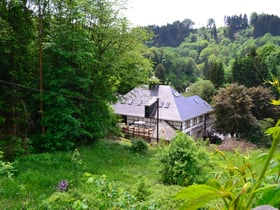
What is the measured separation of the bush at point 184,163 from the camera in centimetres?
629

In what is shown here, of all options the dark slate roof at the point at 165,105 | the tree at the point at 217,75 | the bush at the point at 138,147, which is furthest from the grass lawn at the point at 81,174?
the tree at the point at 217,75

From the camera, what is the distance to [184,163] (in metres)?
6.35

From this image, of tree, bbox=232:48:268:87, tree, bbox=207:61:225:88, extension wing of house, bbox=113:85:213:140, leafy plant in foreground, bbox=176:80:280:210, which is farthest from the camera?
tree, bbox=207:61:225:88

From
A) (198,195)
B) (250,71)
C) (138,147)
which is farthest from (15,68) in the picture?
(250,71)

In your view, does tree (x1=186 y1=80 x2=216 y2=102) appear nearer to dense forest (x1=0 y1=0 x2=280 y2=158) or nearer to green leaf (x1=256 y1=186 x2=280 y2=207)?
dense forest (x1=0 y1=0 x2=280 y2=158)

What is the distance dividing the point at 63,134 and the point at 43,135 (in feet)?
2.15

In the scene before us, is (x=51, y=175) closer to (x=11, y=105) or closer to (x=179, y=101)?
(x=11, y=105)

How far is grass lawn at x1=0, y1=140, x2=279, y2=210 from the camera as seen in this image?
153 inches

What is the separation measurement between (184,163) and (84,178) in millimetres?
3100

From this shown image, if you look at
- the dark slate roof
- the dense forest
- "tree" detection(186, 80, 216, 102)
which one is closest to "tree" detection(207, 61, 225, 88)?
"tree" detection(186, 80, 216, 102)

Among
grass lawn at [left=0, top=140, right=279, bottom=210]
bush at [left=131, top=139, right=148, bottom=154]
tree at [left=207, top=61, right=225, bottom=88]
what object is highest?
tree at [left=207, top=61, right=225, bottom=88]

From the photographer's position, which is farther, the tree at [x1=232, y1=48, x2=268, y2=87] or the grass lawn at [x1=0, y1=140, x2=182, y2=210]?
the tree at [x1=232, y1=48, x2=268, y2=87]

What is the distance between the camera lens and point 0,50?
7859 mm

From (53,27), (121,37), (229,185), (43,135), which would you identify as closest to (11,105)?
(43,135)
